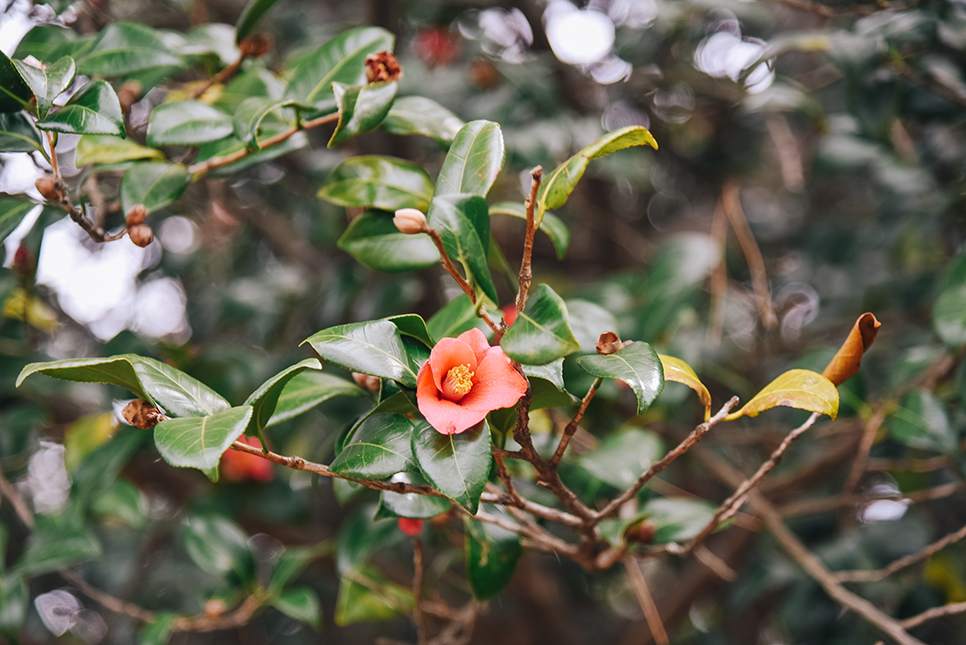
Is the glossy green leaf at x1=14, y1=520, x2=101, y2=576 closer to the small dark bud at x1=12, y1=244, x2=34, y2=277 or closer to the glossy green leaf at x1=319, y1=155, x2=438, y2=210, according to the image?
the small dark bud at x1=12, y1=244, x2=34, y2=277

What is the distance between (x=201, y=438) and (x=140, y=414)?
0.09 metres

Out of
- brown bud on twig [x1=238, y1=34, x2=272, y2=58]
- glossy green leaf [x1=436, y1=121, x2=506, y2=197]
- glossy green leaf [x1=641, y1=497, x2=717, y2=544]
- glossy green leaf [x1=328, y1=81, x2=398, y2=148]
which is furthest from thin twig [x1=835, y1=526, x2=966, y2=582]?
brown bud on twig [x1=238, y1=34, x2=272, y2=58]

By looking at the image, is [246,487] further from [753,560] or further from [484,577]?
[753,560]

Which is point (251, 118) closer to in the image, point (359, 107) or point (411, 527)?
point (359, 107)

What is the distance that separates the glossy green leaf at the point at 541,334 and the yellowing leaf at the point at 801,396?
7.5 inches

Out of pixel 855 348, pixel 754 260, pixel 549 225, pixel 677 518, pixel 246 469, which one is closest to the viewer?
pixel 855 348

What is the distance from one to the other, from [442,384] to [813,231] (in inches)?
53.9

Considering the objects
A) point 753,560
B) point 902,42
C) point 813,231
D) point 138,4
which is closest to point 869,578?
point 753,560

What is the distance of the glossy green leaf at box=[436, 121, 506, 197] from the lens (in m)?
0.50

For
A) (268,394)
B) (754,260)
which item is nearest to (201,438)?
(268,394)

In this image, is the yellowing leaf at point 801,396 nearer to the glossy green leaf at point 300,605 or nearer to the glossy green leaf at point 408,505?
the glossy green leaf at point 408,505

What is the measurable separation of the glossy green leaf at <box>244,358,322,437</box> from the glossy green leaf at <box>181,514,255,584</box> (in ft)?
1.58

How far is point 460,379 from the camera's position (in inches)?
19.0

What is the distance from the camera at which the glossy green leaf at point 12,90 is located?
0.56 metres
